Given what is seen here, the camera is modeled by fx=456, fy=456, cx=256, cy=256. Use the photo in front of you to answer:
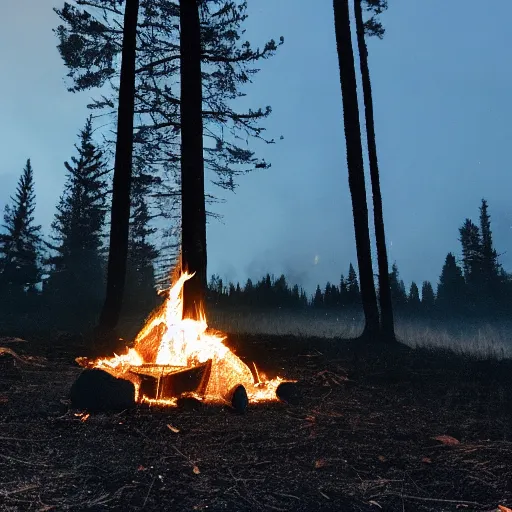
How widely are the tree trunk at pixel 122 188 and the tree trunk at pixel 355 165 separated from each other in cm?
539

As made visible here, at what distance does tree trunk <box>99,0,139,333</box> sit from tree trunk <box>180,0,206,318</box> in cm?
310

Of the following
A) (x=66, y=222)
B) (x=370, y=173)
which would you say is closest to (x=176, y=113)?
(x=370, y=173)

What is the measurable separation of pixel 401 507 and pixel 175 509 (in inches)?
55.5

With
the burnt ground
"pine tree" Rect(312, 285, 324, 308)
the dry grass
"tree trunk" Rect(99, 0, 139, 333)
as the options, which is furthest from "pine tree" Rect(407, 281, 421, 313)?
the burnt ground

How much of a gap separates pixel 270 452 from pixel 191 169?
5.88 metres

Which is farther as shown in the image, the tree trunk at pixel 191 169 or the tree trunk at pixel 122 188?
the tree trunk at pixel 122 188

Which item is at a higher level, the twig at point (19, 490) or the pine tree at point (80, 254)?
the pine tree at point (80, 254)

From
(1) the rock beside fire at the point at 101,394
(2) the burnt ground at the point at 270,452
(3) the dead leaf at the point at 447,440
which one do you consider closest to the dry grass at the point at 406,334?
(2) the burnt ground at the point at 270,452

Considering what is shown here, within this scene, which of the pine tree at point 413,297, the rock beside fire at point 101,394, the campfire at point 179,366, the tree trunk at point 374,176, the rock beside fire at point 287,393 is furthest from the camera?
the pine tree at point 413,297

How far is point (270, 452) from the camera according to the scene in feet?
12.3

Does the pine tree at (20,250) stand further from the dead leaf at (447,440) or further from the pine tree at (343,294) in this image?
the dead leaf at (447,440)

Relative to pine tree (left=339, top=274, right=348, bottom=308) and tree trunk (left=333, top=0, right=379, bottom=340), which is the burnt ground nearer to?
tree trunk (left=333, top=0, right=379, bottom=340)

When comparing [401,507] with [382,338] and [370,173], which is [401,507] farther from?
[370,173]

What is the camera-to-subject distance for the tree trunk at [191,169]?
827 cm
